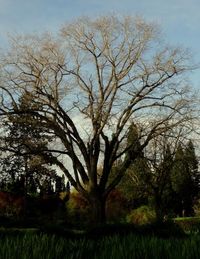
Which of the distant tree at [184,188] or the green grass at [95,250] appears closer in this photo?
the green grass at [95,250]

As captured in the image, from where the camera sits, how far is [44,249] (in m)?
5.09

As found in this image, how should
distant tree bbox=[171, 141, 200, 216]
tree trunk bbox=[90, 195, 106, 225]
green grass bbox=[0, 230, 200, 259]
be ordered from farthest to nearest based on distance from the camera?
1. distant tree bbox=[171, 141, 200, 216]
2. tree trunk bbox=[90, 195, 106, 225]
3. green grass bbox=[0, 230, 200, 259]

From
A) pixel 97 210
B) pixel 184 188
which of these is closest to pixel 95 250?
pixel 97 210

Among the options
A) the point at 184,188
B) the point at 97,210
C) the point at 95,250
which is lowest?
the point at 95,250

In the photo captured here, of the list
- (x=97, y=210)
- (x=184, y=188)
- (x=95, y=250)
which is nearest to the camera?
(x=95, y=250)

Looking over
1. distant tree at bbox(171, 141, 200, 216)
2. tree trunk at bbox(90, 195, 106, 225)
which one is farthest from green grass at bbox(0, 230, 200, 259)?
distant tree at bbox(171, 141, 200, 216)

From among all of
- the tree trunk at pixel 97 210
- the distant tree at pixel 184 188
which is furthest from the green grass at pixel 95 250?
the distant tree at pixel 184 188

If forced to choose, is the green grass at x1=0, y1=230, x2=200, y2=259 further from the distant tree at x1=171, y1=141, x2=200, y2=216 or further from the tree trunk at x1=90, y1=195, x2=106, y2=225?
the distant tree at x1=171, y1=141, x2=200, y2=216

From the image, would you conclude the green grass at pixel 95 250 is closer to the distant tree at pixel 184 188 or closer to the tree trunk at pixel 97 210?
the tree trunk at pixel 97 210

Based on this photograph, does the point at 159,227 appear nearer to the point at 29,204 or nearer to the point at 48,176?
the point at 29,204

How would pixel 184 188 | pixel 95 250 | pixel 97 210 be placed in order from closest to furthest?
pixel 95 250 < pixel 97 210 < pixel 184 188

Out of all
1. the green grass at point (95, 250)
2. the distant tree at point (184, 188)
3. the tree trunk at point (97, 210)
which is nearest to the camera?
the green grass at point (95, 250)

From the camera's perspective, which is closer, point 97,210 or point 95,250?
point 95,250

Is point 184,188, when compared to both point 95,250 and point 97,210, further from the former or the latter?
point 95,250
